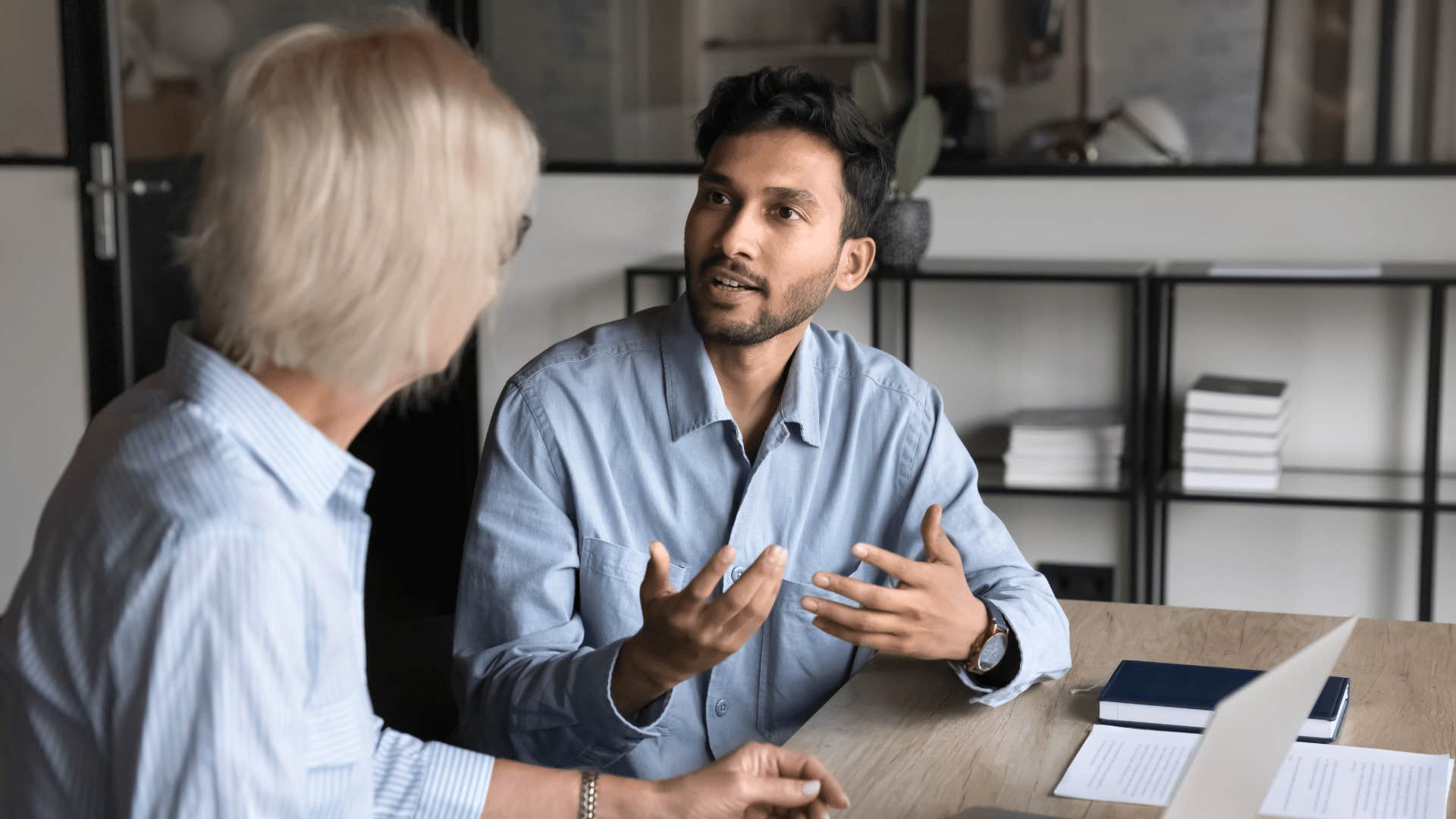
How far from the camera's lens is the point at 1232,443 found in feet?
10.1

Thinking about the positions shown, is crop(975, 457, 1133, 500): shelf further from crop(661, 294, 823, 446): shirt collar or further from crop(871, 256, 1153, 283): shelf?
crop(661, 294, 823, 446): shirt collar

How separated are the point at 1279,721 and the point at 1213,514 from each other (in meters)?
2.54

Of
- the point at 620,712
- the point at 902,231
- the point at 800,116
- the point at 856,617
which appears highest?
the point at 800,116

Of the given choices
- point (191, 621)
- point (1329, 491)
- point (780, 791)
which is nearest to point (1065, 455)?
point (1329, 491)

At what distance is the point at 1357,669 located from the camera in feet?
5.06

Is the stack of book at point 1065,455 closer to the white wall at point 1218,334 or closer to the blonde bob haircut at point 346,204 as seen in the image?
the white wall at point 1218,334

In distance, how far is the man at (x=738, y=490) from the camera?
1.48 meters

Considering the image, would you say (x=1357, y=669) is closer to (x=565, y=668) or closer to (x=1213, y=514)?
(x=565, y=668)

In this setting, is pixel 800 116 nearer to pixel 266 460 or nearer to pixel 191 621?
pixel 266 460

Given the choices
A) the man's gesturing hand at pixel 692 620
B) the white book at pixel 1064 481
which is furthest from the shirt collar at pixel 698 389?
the white book at pixel 1064 481

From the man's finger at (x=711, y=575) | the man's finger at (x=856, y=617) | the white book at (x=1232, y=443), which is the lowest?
the white book at (x=1232, y=443)

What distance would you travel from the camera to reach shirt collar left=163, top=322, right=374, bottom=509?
0.90 metres

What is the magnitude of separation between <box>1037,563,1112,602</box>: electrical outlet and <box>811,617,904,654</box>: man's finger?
6.97 ft

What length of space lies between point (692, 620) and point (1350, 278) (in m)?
2.14
